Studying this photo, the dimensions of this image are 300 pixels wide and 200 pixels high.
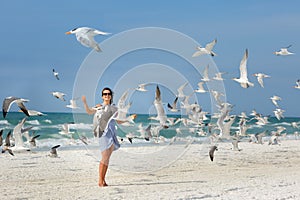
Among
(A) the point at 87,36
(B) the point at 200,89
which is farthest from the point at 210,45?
(A) the point at 87,36

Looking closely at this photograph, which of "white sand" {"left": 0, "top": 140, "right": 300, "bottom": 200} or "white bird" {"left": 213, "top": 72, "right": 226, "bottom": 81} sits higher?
"white bird" {"left": 213, "top": 72, "right": 226, "bottom": 81}

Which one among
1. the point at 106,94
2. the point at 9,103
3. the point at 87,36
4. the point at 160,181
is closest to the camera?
the point at 106,94

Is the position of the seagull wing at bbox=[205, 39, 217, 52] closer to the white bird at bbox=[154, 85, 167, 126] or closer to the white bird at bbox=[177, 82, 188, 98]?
the white bird at bbox=[177, 82, 188, 98]

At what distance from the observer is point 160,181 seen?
10.6 meters

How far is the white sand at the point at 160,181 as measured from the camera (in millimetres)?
9008

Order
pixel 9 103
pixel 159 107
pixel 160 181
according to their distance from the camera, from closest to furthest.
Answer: pixel 160 181 → pixel 9 103 → pixel 159 107

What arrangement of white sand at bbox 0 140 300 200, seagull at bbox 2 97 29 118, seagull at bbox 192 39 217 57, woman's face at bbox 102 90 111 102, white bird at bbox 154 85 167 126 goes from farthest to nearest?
seagull at bbox 192 39 217 57 < white bird at bbox 154 85 167 126 < seagull at bbox 2 97 29 118 < woman's face at bbox 102 90 111 102 < white sand at bbox 0 140 300 200

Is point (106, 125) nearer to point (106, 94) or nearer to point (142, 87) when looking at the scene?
point (106, 94)

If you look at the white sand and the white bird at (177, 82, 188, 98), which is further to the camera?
the white bird at (177, 82, 188, 98)

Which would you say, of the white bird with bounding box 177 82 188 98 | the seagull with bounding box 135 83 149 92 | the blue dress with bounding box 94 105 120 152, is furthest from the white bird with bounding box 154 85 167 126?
the blue dress with bounding box 94 105 120 152

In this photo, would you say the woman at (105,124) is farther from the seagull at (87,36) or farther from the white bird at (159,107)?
the white bird at (159,107)

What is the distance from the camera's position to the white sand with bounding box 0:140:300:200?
29.6 ft

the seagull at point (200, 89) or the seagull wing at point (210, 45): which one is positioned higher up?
the seagull wing at point (210, 45)

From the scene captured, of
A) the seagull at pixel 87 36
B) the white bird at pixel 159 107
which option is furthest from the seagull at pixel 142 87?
the seagull at pixel 87 36
